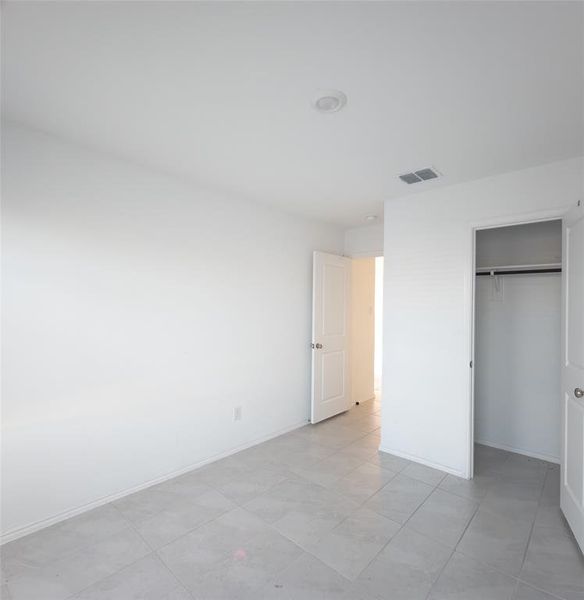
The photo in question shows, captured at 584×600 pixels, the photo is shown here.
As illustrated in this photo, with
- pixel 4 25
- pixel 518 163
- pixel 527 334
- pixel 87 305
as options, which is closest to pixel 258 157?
pixel 4 25

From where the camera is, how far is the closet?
10.5 feet

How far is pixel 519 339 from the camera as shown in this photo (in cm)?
339

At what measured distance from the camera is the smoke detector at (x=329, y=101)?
1.73 metres

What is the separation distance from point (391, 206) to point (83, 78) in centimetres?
266

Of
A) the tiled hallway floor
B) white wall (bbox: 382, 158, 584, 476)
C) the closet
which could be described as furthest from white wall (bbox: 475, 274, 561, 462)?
white wall (bbox: 382, 158, 584, 476)

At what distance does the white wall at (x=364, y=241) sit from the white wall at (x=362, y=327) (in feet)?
0.57

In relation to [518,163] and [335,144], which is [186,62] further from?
[518,163]

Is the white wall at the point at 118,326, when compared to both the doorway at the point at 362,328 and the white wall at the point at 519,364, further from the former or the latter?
the white wall at the point at 519,364

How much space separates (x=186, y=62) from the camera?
1.54 meters


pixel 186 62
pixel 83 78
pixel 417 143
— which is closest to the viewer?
pixel 186 62

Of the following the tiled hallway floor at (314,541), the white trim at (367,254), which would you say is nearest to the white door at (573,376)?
the tiled hallway floor at (314,541)

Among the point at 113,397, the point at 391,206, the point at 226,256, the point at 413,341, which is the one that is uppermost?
the point at 391,206

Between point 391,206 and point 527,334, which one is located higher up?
point 391,206

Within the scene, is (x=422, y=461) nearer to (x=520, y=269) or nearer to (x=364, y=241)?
(x=520, y=269)
